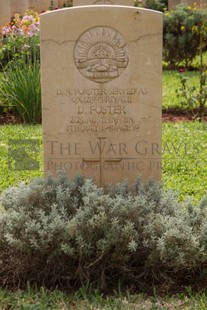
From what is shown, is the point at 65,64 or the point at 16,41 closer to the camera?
the point at 65,64

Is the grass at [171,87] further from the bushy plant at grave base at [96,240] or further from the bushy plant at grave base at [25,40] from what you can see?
the bushy plant at grave base at [96,240]

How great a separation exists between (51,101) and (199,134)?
3303 millimetres

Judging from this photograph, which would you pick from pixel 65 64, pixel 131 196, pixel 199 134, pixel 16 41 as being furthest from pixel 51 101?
pixel 16 41

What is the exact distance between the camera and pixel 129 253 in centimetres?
384

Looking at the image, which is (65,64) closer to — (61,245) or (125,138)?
(125,138)

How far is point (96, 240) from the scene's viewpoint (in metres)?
3.80

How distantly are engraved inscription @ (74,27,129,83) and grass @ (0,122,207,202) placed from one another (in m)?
1.32

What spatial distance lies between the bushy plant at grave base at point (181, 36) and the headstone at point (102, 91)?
9.28 meters

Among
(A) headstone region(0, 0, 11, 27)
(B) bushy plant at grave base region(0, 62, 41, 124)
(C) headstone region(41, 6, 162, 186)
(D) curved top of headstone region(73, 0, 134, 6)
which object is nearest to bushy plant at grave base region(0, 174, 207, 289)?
(C) headstone region(41, 6, 162, 186)

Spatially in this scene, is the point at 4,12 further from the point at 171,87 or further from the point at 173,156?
the point at 173,156

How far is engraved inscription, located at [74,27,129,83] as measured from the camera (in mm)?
4551

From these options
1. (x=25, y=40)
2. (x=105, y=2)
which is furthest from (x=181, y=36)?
(x=105, y=2)

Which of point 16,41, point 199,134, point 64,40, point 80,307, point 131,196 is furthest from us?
point 16,41

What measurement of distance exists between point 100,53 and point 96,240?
1.44 m
